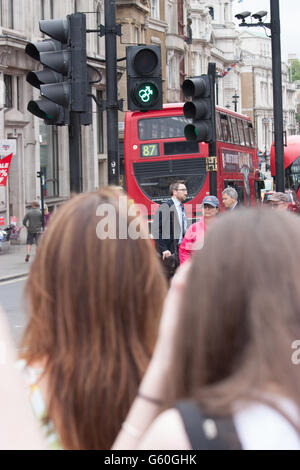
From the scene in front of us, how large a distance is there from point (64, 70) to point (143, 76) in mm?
1568

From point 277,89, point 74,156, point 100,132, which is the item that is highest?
point 100,132

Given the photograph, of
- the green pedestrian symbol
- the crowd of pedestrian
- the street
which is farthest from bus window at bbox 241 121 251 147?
the crowd of pedestrian

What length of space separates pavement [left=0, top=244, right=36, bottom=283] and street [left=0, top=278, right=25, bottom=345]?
659 mm

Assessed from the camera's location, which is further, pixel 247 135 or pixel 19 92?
pixel 19 92

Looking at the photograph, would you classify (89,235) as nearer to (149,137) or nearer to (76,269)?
(76,269)

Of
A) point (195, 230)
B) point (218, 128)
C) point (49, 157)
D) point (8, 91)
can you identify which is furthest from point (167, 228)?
point (49, 157)

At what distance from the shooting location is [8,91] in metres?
32.3

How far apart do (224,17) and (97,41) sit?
72523mm

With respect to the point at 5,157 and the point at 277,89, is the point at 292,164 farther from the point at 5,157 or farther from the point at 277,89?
the point at 277,89

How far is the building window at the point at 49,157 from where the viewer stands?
1399 inches

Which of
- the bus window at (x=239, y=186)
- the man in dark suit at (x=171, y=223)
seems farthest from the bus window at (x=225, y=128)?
the man in dark suit at (x=171, y=223)

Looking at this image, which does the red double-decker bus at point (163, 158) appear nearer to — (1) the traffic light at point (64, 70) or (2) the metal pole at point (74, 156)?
(1) the traffic light at point (64, 70)

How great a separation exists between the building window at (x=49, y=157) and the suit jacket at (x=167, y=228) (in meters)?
24.7

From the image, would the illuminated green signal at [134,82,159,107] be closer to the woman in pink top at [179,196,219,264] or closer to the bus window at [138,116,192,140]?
the woman in pink top at [179,196,219,264]
